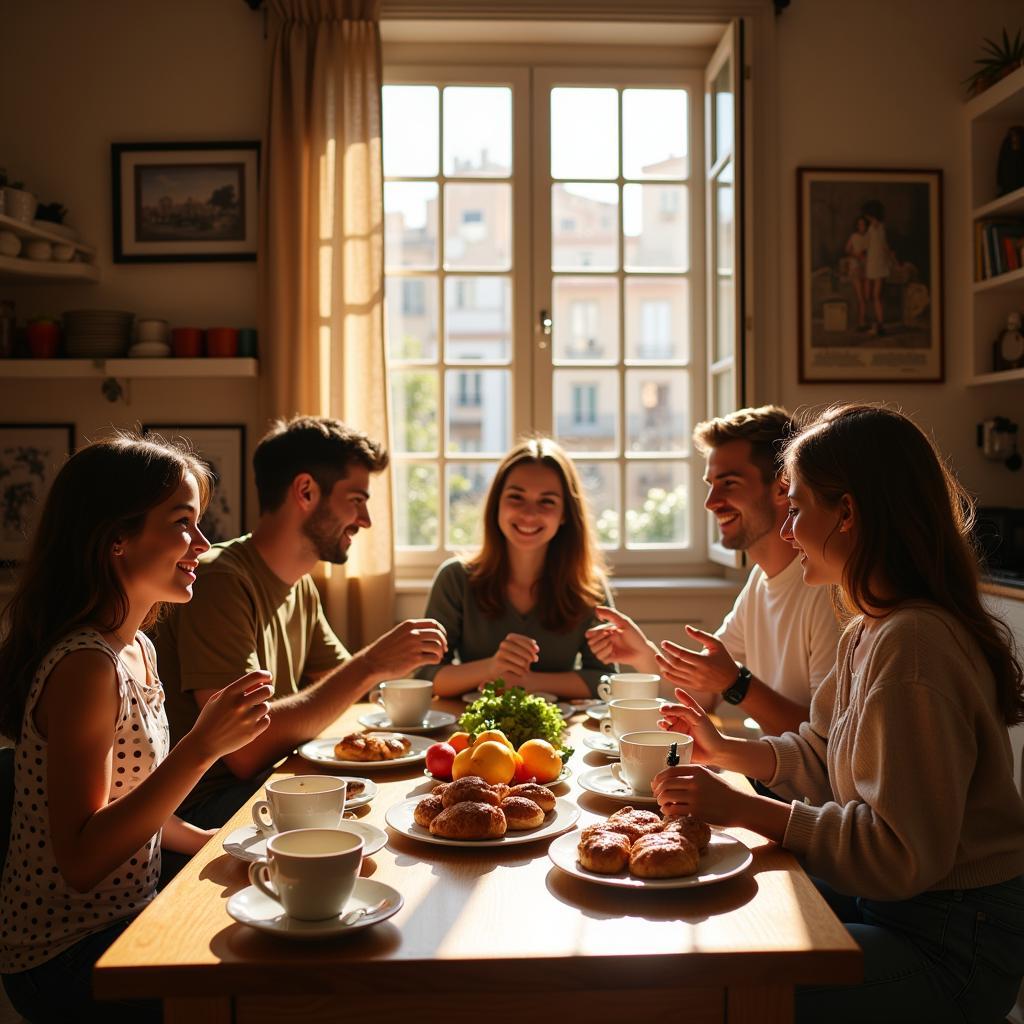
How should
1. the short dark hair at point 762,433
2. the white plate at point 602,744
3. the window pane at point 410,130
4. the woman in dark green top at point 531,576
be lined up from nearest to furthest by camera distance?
the white plate at point 602,744 < the short dark hair at point 762,433 < the woman in dark green top at point 531,576 < the window pane at point 410,130

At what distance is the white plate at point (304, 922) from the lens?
1042 millimetres

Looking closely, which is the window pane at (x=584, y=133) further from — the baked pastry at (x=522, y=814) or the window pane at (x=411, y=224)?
the baked pastry at (x=522, y=814)

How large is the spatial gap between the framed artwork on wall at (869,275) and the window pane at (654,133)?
18.8 inches

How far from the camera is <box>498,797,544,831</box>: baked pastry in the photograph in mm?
1385

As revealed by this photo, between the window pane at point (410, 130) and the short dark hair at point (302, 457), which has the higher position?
the window pane at point (410, 130)

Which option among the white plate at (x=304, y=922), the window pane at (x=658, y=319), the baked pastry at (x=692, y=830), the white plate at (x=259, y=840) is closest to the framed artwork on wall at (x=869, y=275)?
the window pane at (x=658, y=319)

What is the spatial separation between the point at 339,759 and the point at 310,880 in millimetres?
Answer: 727

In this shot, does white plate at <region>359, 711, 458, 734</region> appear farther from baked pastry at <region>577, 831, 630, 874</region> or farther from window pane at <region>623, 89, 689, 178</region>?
window pane at <region>623, 89, 689, 178</region>

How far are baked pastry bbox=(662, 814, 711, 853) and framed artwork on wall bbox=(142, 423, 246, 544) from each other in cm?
262

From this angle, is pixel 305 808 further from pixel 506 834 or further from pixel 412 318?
pixel 412 318

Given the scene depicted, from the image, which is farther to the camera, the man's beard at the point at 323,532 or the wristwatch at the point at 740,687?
the man's beard at the point at 323,532

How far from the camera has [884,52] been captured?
12.3ft

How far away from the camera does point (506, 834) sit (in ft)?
4.53

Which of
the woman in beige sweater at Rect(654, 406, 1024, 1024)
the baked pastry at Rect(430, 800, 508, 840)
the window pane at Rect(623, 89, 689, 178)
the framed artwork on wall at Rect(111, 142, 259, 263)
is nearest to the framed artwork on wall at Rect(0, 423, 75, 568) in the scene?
the framed artwork on wall at Rect(111, 142, 259, 263)
